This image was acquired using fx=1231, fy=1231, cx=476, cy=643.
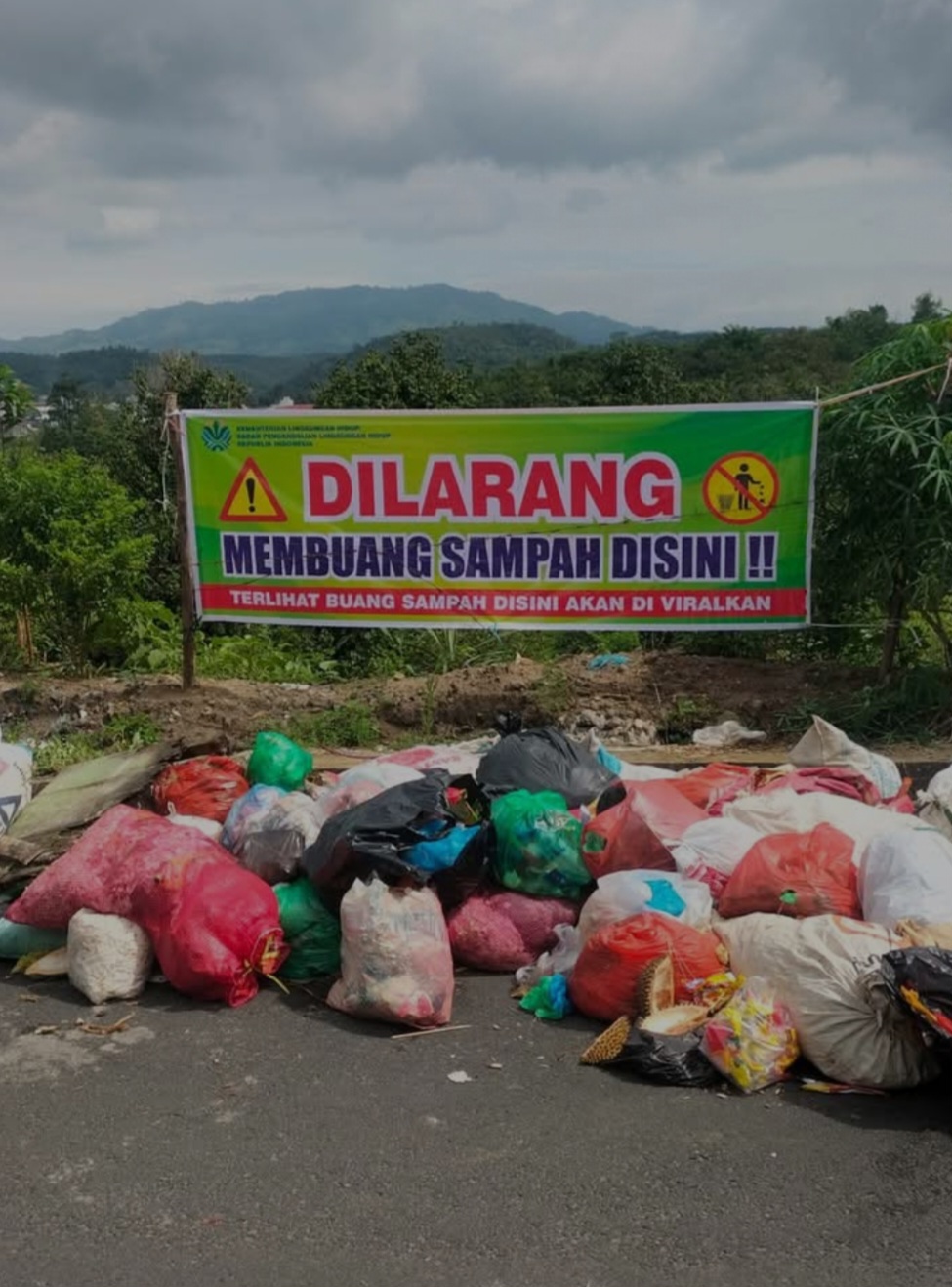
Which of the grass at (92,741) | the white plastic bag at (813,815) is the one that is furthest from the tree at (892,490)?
the grass at (92,741)

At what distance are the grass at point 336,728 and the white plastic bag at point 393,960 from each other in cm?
250

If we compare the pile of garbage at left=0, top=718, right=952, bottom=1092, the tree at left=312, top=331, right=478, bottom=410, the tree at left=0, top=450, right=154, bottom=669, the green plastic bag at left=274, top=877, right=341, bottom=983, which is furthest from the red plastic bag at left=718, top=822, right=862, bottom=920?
the tree at left=312, top=331, right=478, bottom=410

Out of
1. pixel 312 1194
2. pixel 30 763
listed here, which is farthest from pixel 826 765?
pixel 30 763

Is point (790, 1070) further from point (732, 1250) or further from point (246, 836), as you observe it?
point (246, 836)

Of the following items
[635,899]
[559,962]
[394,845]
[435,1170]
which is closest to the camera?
[435,1170]

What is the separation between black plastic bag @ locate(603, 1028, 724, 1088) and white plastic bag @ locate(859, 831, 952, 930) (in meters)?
0.77

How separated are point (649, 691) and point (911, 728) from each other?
4.60 ft

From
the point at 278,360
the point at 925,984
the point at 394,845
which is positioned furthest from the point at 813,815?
the point at 278,360

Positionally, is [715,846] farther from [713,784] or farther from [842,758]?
[842,758]

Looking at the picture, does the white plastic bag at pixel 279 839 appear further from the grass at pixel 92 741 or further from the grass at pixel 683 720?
the grass at pixel 683 720

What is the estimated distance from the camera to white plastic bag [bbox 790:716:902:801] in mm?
5113

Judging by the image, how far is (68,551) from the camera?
311 inches

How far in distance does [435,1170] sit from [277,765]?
98.8 inches

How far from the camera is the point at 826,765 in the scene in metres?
5.21
